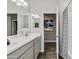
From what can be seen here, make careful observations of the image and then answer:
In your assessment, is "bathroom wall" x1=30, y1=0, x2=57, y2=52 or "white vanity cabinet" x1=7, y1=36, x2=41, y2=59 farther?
"bathroom wall" x1=30, y1=0, x2=57, y2=52

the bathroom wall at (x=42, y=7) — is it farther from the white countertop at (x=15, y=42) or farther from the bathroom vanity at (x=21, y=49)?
the bathroom vanity at (x=21, y=49)

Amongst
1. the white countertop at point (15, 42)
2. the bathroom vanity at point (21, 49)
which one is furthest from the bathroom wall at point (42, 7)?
the bathroom vanity at point (21, 49)

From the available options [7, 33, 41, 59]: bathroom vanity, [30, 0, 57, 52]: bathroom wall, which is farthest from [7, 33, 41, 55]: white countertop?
[30, 0, 57, 52]: bathroom wall

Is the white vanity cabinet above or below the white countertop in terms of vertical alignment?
below

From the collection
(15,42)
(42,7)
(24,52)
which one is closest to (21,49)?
(24,52)

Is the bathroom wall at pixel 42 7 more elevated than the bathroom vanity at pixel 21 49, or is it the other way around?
the bathroom wall at pixel 42 7

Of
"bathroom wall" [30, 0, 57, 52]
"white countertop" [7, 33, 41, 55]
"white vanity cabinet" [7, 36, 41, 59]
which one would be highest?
"bathroom wall" [30, 0, 57, 52]

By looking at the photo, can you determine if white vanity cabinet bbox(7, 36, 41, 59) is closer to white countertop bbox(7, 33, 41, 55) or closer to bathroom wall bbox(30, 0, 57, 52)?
white countertop bbox(7, 33, 41, 55)

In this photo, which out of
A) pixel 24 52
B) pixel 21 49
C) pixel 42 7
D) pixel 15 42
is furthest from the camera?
pixel 42 7

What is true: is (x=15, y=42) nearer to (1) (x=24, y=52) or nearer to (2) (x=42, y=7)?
(1) (x=24, y=52)
